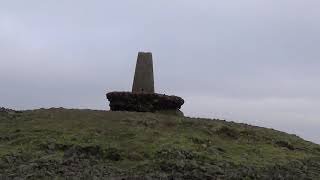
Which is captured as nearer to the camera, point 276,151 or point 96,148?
point 96,148

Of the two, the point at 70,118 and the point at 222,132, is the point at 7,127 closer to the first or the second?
the point at 70,118

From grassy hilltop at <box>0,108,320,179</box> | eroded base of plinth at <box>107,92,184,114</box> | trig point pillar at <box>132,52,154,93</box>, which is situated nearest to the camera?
grassy hilltop at <box>0,108,320,179</box>

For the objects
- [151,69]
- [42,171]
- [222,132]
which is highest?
[151,69]

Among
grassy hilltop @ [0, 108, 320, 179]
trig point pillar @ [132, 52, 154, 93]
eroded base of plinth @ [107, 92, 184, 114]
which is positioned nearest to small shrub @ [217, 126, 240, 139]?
grassy hilltop @ [0, 108, 320, 179]

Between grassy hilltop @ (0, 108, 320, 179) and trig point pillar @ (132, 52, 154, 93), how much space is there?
184cm

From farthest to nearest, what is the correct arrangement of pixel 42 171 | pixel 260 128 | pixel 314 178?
pixel 260 128
pixel 314 178
pixel 42 171

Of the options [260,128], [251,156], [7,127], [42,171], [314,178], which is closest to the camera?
[42,171]

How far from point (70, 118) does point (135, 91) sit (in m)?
2.98

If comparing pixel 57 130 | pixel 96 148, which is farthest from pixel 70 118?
pixel 96 148

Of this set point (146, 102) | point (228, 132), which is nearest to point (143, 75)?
point (146, 102)

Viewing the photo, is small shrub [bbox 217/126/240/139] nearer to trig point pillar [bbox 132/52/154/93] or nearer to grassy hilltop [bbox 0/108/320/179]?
grassy hilltop [bbox 0/108/320/179]

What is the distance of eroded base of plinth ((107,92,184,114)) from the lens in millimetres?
18859

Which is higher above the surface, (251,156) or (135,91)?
(135,91)

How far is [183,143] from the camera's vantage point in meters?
15.4
